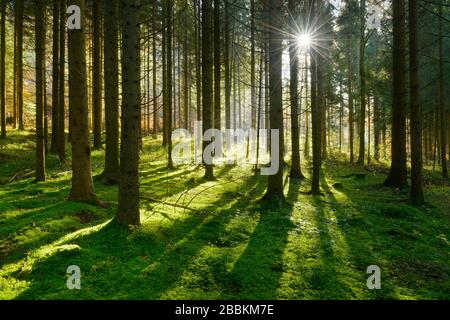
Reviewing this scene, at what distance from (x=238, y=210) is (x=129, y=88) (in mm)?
4754

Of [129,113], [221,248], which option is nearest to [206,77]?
[129,113]

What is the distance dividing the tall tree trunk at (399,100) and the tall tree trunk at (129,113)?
12.0m

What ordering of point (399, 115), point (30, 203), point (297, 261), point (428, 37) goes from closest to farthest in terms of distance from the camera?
point (297, 261), point (30, 203), point (399, 115), point (428, 37)

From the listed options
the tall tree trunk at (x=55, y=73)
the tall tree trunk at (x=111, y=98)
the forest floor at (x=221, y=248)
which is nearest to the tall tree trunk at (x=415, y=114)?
the forest floor at (x=221, y=248)

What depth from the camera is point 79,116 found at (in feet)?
30.3

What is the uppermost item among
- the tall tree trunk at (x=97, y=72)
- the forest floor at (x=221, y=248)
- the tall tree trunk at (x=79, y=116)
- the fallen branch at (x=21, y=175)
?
the tall tree trunk at (x=97, y=72)

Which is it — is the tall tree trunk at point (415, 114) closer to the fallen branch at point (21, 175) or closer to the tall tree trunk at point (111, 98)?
the tall tree trunk at point (111, 98)

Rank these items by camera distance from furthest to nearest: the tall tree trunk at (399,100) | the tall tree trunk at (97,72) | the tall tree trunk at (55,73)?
the tall tree trunk at (97,72)
the tall tree trunk at (55,73)
the tall tree trunk at (399,100)

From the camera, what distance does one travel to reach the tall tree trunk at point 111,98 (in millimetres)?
12328

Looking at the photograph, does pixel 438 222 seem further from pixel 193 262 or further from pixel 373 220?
pixel 193 262

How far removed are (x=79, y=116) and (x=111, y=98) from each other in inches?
140

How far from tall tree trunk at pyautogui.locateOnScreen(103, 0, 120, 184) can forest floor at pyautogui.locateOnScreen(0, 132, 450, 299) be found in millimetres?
1201

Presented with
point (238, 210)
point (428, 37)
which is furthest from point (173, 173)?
point (428, 37)

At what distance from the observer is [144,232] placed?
7.13 metres
